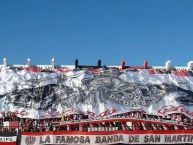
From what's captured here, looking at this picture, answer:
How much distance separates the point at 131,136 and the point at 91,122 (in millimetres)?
5200

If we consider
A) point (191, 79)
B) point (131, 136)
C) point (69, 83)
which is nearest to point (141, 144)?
point (131, 136)

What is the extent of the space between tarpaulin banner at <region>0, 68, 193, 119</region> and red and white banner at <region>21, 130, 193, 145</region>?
810cm

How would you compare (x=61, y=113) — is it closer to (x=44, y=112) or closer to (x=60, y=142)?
(x=44, y=112)

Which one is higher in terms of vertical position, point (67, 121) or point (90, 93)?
point (90, 93)

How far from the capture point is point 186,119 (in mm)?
44875

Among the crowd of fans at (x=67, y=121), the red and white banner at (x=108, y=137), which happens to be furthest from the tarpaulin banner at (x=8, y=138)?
the crowd of fans at (x=67, y=121)

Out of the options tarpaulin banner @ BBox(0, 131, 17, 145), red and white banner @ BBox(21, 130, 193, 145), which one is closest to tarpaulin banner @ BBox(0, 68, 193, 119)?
red and white banner @ BBox(21, 130, 193, 145)

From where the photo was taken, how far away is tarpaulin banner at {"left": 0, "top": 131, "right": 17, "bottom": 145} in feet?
114

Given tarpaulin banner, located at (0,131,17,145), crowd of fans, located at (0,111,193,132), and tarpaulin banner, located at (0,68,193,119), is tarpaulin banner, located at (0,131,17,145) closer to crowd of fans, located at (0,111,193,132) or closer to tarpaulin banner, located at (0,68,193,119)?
crowd of fans, located at (0,111,193,132)

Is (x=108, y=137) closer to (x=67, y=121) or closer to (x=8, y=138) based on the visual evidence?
(x=67, y=121)

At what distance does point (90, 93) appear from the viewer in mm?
46469

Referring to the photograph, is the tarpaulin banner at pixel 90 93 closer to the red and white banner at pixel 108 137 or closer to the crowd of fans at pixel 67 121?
the crowd of fans at pixel 67 121

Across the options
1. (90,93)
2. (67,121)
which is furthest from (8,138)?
(90,93)

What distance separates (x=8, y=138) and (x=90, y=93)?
13058 millimetres
